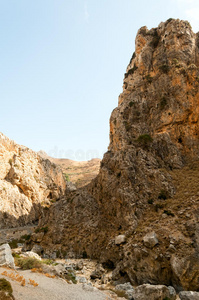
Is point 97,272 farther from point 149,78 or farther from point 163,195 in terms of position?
point 149,78

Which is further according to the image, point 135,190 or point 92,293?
point 135,190

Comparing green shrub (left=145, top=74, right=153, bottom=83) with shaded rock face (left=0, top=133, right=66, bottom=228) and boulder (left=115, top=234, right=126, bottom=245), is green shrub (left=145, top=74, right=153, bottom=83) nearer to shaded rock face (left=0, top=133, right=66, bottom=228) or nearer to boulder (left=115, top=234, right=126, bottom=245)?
boulder (left=115, top=234, right=126, bottom=245)

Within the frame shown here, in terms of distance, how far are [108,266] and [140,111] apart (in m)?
35.5

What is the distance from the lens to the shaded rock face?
55875 mm

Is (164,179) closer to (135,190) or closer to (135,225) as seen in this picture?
(135,190)

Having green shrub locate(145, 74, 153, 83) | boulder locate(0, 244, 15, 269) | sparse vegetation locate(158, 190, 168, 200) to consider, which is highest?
green shrub locate(145, 74, 153, 83)

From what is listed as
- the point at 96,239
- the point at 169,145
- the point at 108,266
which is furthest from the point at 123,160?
the point at 108,266

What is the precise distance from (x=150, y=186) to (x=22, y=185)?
48.3 m

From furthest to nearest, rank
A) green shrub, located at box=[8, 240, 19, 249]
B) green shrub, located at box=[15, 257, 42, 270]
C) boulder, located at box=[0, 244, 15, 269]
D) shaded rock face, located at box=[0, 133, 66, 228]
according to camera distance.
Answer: shaded rock face, located at box=[0, 133, 66, 228]
green shrub, located at box=[8, 240, 19, 249]
green shrub, located at box=[15, 257, 42, 270]
boulder, located at box=[0, 244, 15, 269]

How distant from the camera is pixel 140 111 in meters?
47.0

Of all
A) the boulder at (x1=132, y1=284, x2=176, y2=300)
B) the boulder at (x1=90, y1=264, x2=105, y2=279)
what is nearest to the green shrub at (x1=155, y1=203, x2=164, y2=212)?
the boulder at (x1=90, y1=264, x2=105, y2=279)

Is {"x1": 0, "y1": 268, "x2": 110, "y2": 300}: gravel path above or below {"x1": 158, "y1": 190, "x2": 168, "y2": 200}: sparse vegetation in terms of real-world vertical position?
below

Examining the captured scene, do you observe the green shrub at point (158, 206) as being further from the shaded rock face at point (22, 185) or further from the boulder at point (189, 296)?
the shaded rock face at point (22, 185)

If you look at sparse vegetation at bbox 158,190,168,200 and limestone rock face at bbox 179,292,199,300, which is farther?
sparse vegetation at bbox 158,190,168,200
